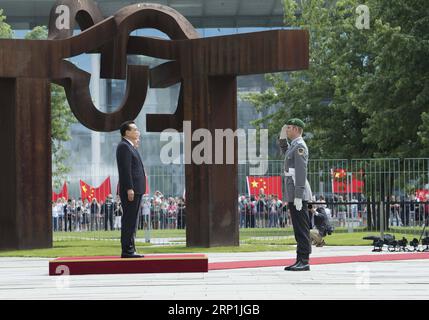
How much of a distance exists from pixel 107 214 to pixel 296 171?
2092 cm

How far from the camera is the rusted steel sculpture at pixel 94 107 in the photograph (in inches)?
786

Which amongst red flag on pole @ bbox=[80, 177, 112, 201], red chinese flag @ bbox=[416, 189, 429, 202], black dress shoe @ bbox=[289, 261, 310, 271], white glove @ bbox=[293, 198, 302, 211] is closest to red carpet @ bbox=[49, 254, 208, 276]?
black dress shoe @ bbox=[289, 261, 310, 271]

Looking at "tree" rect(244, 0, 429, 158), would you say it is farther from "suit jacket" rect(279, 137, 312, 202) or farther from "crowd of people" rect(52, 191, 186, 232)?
"suit jacket" rect(279, 137, 312, 202)

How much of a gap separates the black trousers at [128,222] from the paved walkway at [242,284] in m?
1.06

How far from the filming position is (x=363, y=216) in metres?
32.9

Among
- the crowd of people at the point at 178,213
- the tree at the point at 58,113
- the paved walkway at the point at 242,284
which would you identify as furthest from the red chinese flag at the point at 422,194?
the tree at the point at 58,113

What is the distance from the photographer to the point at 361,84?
111 feet

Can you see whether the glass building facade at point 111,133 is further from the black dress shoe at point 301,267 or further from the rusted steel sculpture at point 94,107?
the black dress shoe at point 301,267

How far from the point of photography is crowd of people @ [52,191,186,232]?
31969 mm

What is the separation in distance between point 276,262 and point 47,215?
715cm

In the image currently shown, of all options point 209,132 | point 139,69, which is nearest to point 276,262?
point 209,132

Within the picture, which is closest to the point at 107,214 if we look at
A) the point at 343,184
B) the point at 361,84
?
the point at 343,184
